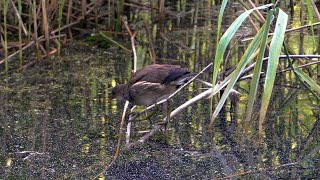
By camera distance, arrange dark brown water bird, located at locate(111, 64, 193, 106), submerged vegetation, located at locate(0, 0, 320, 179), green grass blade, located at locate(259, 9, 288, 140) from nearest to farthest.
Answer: green grass blade, located at locate(259, 9, 288, 140) → submerged vegetation, located at locate(0, 0, 320, 179) → dark brown water bird, located at locate(111, 64, 193, 106)

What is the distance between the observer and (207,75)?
4.51 meters

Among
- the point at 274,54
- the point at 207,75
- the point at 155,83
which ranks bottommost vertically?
the point at 207,75

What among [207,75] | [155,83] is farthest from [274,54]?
[207,75]

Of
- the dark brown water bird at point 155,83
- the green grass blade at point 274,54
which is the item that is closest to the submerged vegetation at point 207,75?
the green grass blade at point 274,54

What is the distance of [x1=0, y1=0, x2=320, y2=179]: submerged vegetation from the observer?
A: 293 centimetres

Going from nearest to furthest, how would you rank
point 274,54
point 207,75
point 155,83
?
point 274,54, point 155,83, point 207,75

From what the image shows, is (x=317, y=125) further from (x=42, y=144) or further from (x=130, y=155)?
(x=42, y=144)

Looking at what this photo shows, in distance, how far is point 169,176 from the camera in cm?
296

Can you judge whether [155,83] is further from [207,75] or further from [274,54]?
[274,54]

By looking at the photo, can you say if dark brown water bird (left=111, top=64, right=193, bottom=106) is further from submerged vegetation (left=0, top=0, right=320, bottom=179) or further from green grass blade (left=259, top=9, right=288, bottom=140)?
green grass blade (left=259, top=9, right=288, bottom=140)

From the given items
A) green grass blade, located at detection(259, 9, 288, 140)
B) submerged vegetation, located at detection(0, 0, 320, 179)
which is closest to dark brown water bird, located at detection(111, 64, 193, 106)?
submerged vegetation, located at detection(0, 0, 320, 179)

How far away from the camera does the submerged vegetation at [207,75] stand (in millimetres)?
2928

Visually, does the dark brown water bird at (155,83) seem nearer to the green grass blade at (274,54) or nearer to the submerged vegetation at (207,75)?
the submerged vegetation at (207,75)

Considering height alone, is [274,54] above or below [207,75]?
above
